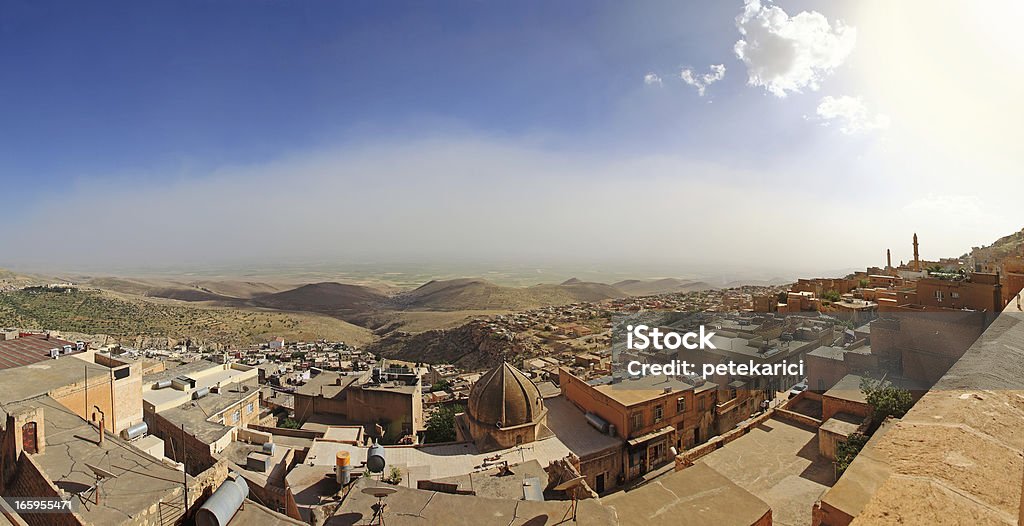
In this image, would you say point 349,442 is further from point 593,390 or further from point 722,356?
point 722,356

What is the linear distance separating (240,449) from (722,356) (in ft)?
55.2

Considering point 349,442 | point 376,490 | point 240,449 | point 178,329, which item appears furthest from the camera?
point 178,329

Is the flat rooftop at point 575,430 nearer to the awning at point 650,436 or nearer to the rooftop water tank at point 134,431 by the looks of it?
the awning at point 650,436

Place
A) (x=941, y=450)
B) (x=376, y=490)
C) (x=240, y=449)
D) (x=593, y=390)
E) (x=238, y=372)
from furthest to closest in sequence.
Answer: (x=238, y=372), (x=593, y=390), (x=240, y=449), (x=376, y=490), (x=941, y=450)

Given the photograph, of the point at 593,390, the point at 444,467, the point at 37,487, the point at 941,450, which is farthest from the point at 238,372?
the point at 941,450

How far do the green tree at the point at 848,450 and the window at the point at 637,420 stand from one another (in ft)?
17.9

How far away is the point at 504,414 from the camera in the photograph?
565 inches

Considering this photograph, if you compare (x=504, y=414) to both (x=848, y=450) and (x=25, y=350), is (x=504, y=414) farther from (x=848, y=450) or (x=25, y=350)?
(x=25, y=350)

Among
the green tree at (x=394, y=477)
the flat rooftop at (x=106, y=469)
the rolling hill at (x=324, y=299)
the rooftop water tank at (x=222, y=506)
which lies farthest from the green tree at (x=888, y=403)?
the rolling hill at (x=324, y=299)

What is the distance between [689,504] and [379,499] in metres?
4.44

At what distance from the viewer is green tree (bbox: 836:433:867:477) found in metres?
8.59

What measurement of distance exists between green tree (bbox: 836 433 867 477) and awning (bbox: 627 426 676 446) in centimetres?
547

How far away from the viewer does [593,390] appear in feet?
51.1

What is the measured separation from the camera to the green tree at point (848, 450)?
8.59 meters
